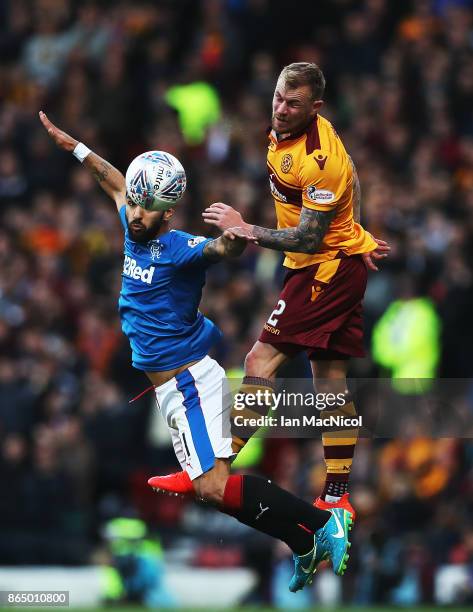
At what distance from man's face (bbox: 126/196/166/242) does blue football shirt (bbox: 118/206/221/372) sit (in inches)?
2.8

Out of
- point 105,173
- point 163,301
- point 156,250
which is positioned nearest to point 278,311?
point 163,301

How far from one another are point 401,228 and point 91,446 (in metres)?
4.28

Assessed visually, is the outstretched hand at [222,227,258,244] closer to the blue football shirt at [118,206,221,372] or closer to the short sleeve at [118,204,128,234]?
the blue football shirt at [118,206,221,372]

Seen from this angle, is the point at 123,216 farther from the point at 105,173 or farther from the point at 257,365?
the point at 257,365

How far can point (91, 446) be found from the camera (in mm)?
18453

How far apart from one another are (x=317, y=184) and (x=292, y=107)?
0.52 metres

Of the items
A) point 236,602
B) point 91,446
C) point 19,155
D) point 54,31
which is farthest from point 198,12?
point 236,602

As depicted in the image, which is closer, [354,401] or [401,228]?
[354,401]

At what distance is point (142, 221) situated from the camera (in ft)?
34.6

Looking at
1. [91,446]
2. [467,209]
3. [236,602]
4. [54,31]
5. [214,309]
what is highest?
[54,31]

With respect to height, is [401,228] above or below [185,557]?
above

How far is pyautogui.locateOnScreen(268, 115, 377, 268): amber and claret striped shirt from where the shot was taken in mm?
10453

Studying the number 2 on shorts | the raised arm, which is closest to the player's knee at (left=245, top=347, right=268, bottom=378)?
the number 2 on shorts

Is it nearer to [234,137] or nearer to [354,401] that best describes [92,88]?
[234,137]
